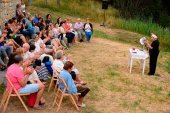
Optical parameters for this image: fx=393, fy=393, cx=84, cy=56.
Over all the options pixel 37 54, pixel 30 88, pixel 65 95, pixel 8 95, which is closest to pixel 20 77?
pixel 30 88

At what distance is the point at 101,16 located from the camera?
25938mm

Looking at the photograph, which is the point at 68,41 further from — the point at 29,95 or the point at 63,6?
the point at 63,6

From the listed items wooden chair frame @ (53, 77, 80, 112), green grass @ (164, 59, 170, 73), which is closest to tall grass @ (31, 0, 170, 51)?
green grass @ (164, 59, 170, 73)

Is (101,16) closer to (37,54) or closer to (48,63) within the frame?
(37,54)

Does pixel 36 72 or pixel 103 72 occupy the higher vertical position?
pixel 36 72

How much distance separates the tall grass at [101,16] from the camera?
22000mm

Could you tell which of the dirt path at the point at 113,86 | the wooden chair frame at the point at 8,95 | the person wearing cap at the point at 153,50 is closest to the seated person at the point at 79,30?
the dirt path at the point at 113,86

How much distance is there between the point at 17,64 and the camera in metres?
8.43

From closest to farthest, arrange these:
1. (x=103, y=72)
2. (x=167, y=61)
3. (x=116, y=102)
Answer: (x=116, y=102) → (x=103, y=72) → (x=167, y=61)

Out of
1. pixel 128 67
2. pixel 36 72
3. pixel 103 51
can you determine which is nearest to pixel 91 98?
pixel 36 72

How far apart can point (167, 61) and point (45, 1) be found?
13.2 meters

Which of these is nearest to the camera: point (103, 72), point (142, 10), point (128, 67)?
point (103, 72)

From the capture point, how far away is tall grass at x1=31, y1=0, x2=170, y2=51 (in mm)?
22000

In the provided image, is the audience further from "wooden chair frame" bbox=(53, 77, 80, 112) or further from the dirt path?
the dirt path
